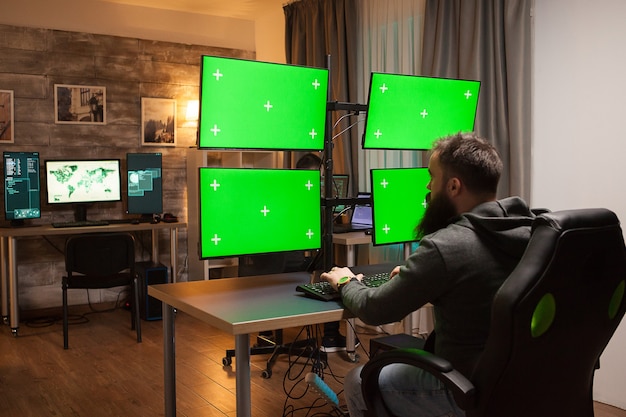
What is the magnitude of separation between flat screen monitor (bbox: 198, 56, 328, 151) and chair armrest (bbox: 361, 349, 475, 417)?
102 cm

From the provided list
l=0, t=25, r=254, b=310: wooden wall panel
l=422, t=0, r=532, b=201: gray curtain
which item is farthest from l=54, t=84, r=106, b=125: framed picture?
l=422, t=0, r=532, b=201: gray curtain

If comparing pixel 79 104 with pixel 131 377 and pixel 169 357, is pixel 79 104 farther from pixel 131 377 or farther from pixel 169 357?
pixel 169 357

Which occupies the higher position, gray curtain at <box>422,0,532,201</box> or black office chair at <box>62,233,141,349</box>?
gray curtain at <box>422,0,532,201</box>

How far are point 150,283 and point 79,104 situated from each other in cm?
164

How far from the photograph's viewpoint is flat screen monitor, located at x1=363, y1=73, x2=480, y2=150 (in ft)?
9.20

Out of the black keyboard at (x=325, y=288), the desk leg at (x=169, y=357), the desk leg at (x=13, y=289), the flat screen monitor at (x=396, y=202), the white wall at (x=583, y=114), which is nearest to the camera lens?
the black keyboard at (x=325, y=288)

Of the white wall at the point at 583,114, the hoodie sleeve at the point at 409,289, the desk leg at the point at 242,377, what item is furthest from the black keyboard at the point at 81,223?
the hoodie sleeve at the point at 409,289

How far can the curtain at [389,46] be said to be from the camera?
180 inches

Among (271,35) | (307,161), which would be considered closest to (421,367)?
(307,161)

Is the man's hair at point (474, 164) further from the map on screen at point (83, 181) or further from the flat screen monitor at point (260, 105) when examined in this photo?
the map on screen at point (83, 181)

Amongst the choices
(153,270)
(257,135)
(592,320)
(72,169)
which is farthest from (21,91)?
(592,320)

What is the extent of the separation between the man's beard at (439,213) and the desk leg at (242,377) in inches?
26.1

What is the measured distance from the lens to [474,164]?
1926 millimetres

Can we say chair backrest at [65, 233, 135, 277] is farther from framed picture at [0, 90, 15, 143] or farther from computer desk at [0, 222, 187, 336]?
framed picture at [0, 90, 15, 143]
